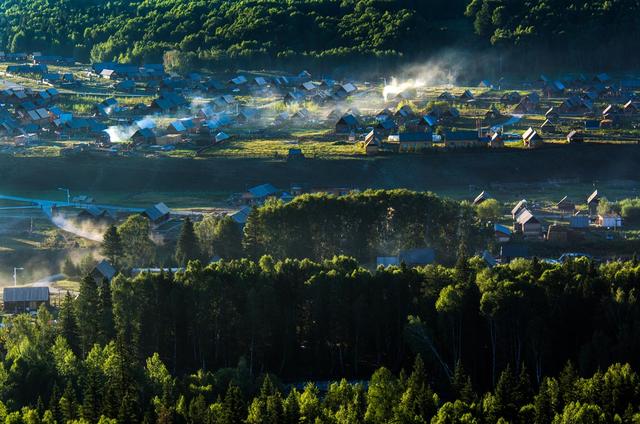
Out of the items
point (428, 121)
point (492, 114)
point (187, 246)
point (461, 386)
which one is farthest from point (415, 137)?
point (461, 386)

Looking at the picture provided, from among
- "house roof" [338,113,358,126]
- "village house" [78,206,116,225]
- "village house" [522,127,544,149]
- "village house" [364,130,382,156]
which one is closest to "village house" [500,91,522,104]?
"house roof" [338,113,358,126]

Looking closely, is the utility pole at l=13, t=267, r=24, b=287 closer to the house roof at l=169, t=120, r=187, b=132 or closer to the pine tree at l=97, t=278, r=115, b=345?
the pine tree at l=97, t=278, r=115, b=345

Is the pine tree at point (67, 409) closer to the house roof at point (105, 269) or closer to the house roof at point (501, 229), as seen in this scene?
the house roof at point (105, 269)

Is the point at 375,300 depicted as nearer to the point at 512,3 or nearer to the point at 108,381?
Result: the point at 108,381

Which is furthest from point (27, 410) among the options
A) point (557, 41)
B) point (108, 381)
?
point (557, 41)

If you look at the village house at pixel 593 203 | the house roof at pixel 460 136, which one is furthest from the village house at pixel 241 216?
the house roof at pixel 460 136
